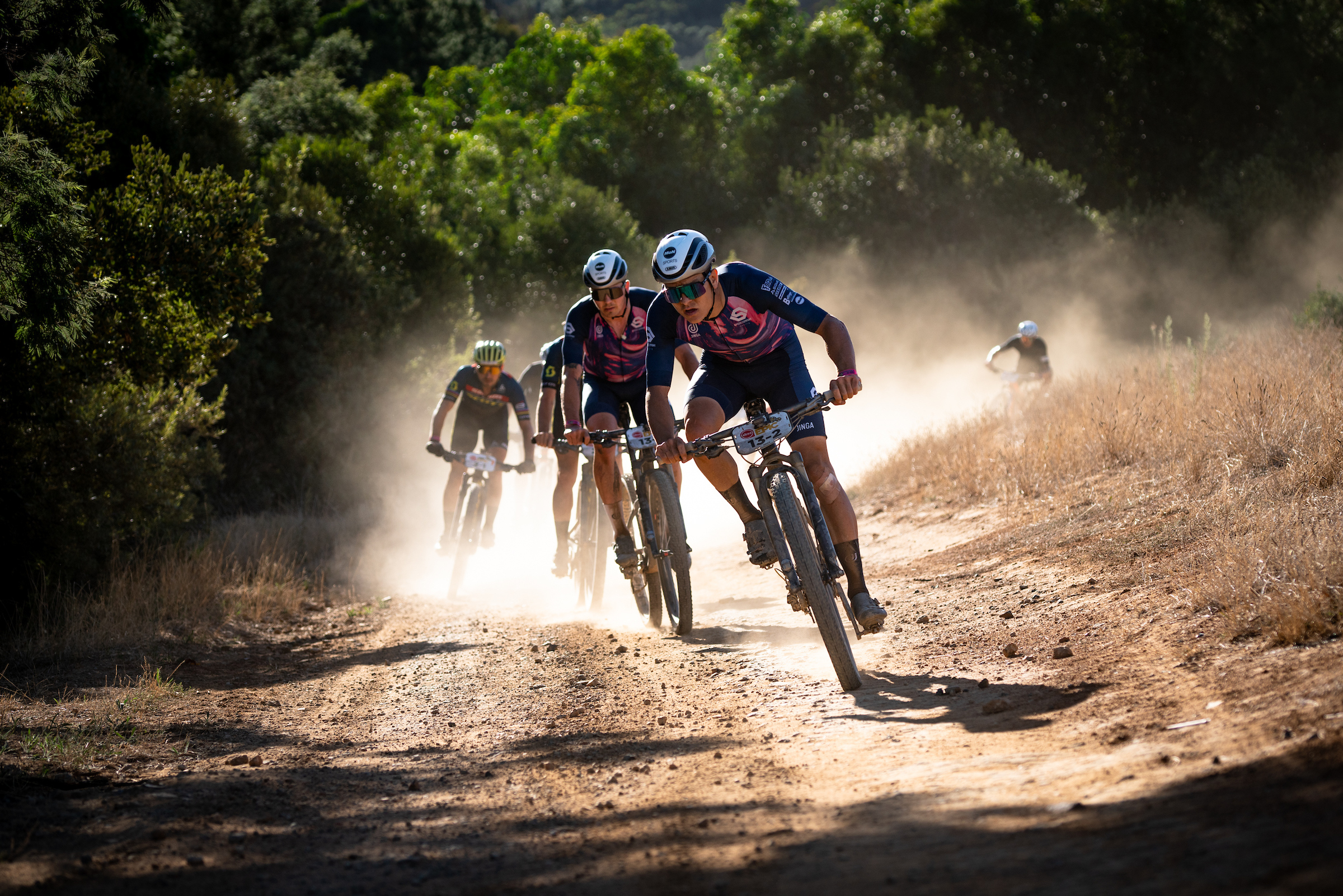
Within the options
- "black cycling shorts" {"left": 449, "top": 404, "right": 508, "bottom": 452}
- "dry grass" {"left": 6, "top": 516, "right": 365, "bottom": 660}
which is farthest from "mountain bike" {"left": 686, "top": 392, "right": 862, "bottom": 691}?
"black cycling shorts" {"left": 449, "top": 404, "right": 508, "bottom": 452}

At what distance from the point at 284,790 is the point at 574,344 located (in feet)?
13.8

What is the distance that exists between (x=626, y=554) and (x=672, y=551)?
53cm

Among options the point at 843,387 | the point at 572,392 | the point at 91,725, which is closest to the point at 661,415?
the point at 843,387

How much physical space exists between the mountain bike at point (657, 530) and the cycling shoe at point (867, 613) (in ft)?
6.00

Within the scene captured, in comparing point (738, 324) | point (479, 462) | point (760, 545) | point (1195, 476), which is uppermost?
point (479, 462)

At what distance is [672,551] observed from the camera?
24.2 ft

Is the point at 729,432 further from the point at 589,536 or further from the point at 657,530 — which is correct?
the point at 589,536

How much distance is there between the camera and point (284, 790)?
4465 millimetres

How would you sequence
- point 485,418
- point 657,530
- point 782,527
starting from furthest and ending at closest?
point 485,418, point 657,530, point 782,527

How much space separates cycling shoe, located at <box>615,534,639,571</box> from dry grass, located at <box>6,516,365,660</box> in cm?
394

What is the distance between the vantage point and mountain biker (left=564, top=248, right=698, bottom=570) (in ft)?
25.5

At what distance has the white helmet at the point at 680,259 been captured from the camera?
567 centimetres

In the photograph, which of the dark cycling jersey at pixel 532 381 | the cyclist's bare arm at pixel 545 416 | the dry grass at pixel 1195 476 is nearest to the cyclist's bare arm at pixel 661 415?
the cyclist's bare arm at pixel 545 416

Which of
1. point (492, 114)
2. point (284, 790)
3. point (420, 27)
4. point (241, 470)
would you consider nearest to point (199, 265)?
point (241, 470)
